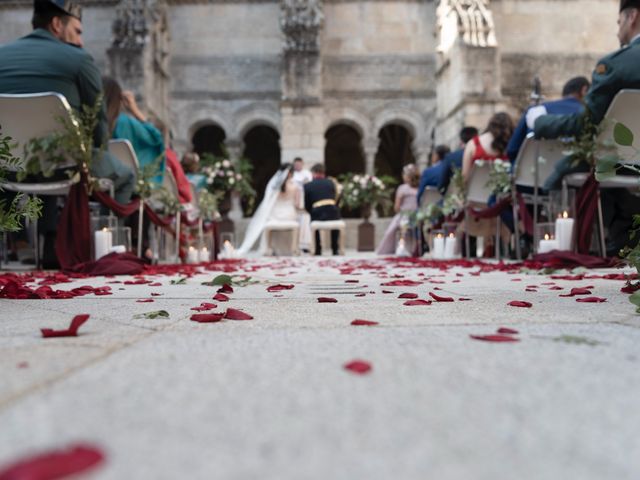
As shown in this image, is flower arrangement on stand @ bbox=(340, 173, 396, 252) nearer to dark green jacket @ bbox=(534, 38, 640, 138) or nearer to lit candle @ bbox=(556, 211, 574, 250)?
lit candle @ bbox=(556, 211, 574, 250)

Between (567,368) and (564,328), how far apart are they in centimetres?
60

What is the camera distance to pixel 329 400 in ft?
3.35

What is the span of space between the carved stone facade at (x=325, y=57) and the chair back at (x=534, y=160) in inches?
437

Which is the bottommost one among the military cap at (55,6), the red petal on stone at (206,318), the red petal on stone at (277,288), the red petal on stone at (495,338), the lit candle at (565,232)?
the red petal on stone at (277,288)

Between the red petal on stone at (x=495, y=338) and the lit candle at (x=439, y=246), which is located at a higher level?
the lit candle at (x=439, y=246)

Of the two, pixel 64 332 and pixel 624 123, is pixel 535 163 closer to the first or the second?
pixel 624 123

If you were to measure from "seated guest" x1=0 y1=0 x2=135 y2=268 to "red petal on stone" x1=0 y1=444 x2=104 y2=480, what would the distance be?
472 centimetres

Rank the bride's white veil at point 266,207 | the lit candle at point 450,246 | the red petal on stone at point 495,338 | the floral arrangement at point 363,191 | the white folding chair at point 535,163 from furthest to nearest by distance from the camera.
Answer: the floral arrangement at point 363,191
the bride's white veil at point 266,207
the lit candle at point 450,246
the white folding chair at point 535,163
the red petal on stone at point 495,338

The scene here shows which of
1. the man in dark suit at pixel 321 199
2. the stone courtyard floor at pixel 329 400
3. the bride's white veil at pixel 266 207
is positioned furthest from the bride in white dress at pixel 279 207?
the stone courtyard floor at pixel 329 400

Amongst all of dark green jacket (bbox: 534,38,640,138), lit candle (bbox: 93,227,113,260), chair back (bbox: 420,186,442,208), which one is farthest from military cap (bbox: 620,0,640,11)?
chair back (bbox: 420,186,442,208)

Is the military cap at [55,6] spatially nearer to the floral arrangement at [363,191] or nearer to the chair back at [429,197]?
the chair back at [429,197]

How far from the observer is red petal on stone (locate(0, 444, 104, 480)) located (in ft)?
2.31

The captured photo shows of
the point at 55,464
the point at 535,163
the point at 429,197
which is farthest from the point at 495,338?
the point at 429,197

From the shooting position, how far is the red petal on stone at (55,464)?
705mm
